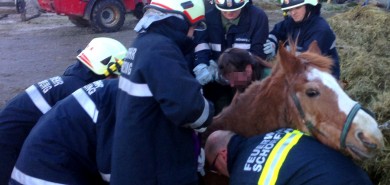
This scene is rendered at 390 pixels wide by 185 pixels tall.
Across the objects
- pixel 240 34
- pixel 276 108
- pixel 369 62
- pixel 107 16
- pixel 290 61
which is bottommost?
pixel 107 16

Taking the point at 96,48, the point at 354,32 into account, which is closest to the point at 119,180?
the point at 96,48

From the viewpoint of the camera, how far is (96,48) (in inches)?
178

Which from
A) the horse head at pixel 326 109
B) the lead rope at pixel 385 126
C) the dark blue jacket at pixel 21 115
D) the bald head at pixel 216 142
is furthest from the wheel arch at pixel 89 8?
the horse head at pixel 326 109

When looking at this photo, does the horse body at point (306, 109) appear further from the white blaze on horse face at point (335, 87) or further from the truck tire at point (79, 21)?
the truck tire at point (79, 21)

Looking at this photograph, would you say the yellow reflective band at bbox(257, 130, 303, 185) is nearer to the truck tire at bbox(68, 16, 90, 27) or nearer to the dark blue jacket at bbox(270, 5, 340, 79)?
the dark blue jacket at bbox(270, 5, 340, 79)

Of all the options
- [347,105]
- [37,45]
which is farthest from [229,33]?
[37,45]

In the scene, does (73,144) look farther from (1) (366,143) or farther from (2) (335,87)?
(1) (366,143)

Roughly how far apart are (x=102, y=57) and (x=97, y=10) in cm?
1123

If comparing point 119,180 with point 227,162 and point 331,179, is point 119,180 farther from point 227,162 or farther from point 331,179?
point 331,179

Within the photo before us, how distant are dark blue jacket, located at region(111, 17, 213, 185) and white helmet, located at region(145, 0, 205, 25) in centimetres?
7

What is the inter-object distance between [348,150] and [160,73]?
3.50 feet

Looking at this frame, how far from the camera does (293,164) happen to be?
2342 mm

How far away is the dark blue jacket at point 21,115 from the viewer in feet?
12.8

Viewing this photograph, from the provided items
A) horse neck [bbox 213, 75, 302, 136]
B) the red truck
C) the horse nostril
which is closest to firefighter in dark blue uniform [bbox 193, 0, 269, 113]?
horse neck [bbox 213, 75, 302, 136]
